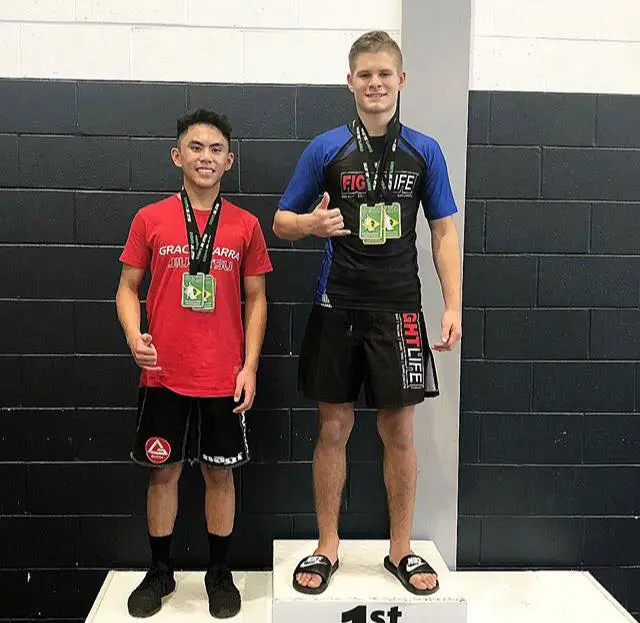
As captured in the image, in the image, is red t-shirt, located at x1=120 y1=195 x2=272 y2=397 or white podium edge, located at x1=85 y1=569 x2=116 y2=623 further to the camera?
white podium edge, located at x1=85 y1=569 x2=116 y2=623

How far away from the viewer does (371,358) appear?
224cm

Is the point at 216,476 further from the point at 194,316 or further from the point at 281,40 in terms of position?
the point at 281,40

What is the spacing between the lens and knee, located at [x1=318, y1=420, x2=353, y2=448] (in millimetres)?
2330

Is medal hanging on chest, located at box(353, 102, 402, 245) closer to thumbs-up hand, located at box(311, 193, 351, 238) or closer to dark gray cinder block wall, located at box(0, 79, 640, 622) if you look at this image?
thumbs-up hand, located at box(311, 193, 351, 238)

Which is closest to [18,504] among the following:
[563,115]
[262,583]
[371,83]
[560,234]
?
[262,583]

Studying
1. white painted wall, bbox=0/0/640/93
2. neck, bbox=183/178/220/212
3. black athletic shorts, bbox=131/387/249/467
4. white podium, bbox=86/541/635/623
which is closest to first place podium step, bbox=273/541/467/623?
white podium, bbox=86/541/635/623

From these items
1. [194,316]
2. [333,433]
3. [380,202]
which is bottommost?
[333,433]

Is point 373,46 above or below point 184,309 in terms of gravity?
above

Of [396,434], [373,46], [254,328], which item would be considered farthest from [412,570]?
[373,46]

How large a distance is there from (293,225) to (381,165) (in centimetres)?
33

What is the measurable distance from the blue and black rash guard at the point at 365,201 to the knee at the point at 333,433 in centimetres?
39

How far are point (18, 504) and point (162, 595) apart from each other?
0.74 m

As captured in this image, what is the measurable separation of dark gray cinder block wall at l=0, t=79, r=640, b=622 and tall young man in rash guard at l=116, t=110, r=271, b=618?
0.44m

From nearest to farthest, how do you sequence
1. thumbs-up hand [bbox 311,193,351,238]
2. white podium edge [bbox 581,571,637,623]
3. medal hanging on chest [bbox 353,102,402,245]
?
1. thumbs-up hand [bbox 311,193,351,238]
2. medal hanging on chest [bbox 353,102,402,245]
3. white podium edge [bbox 581,571,637,623]
